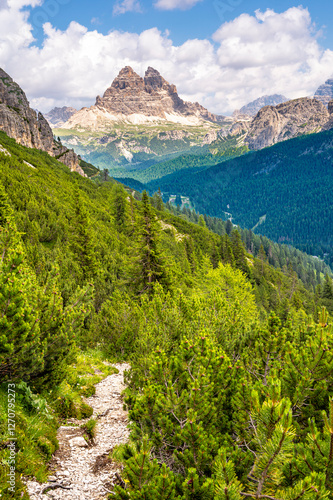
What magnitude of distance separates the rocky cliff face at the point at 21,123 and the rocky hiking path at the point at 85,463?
217 ft

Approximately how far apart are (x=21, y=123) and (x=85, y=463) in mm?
74644

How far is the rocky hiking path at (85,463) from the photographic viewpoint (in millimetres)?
4971

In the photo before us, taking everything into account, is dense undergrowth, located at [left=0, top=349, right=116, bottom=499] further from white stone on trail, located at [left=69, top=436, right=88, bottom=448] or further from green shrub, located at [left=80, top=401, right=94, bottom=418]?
white stone on trail, located at [left=69, top=436, right=88, bottom=448]

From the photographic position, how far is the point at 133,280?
21672 millimetres

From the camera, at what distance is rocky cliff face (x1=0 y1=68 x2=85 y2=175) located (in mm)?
59053

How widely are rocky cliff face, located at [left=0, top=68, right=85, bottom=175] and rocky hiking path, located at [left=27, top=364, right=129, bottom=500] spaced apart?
66.1 meters

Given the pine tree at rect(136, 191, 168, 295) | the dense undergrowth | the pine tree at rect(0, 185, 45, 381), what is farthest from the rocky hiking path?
the pine tree at rect(136, 191, 168, 295)

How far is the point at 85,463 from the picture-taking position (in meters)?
5.97

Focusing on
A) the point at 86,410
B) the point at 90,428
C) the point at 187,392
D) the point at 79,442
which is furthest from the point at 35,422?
the point at 187,392

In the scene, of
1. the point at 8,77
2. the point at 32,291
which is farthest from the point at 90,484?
the point at 8,77

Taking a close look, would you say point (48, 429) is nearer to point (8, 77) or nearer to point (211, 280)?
point (211, 280)

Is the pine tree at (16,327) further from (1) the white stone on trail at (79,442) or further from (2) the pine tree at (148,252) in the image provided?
(2) the pine tree at (148,252)

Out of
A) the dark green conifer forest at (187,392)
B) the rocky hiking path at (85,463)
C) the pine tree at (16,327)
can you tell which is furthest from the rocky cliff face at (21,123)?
the rocky hiking path at (85,463)

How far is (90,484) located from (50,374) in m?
2.67
